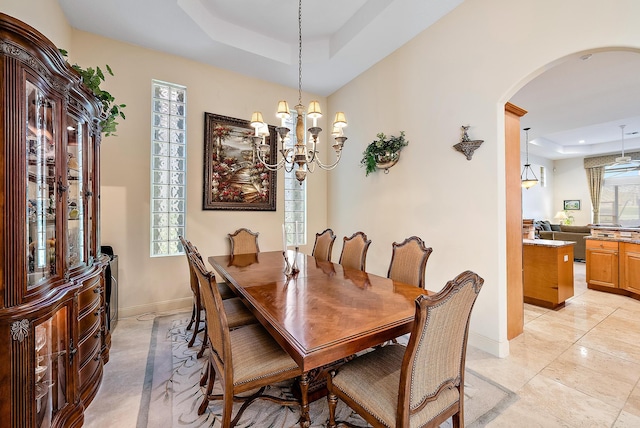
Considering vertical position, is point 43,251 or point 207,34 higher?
point 207,34

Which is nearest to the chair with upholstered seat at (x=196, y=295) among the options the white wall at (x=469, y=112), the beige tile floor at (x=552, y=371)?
the beige tile floor at (x=552, y=371)

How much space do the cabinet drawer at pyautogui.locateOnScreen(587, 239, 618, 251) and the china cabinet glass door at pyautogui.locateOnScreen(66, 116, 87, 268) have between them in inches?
261

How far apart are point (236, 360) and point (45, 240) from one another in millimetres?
1234

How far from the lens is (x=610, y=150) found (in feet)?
25.6

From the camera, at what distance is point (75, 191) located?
1.84 m

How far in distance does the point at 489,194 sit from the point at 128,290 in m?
4.12

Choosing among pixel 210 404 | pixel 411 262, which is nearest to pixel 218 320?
pixel 210 404

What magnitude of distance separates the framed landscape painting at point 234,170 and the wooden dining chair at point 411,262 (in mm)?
2392

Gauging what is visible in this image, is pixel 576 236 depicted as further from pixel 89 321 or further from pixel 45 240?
pixel 45 240

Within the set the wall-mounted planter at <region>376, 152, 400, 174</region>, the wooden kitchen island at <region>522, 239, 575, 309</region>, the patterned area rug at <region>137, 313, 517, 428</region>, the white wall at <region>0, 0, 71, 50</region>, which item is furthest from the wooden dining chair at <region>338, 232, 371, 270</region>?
the white wall at <region>0, 0, 71, 50</region>

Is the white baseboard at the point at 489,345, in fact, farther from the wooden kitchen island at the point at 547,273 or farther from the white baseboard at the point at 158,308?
the white baseboard at the point at 158,308

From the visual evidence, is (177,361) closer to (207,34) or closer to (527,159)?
(207,34)

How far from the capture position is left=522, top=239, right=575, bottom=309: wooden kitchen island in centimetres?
349

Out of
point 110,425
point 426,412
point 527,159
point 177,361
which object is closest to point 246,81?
point 177,361
